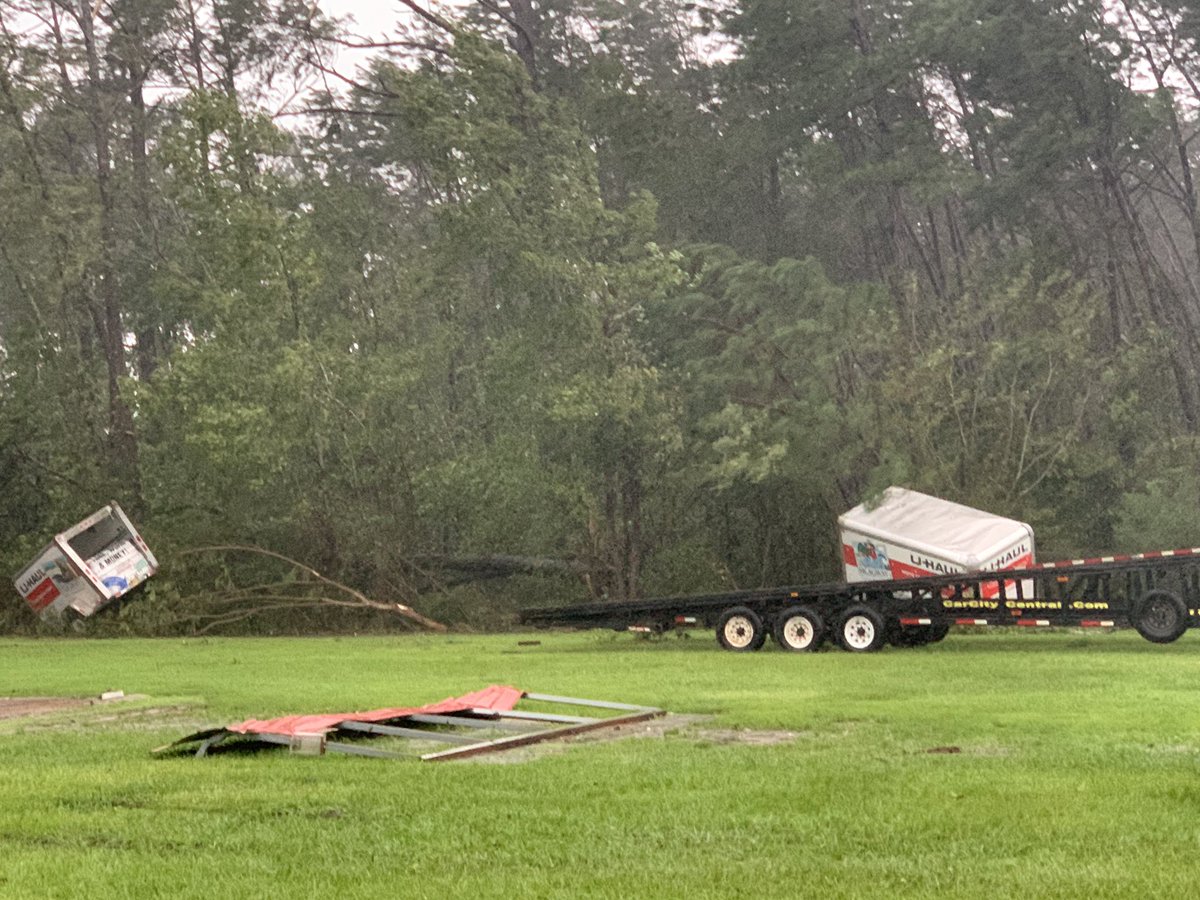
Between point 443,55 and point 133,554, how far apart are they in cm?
1526

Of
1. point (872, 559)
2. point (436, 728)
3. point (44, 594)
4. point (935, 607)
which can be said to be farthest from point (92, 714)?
point (44, 594)

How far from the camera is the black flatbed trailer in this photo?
2377 cm

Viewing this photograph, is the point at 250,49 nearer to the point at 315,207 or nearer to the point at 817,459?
the point at 315,207

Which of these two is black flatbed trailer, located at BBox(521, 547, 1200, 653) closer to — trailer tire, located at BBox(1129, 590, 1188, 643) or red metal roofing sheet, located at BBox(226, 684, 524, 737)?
trailer tire, located at BBox(1129, 590, 1188, 643)

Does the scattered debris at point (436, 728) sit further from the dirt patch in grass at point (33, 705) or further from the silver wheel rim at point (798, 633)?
the silver wheel rim at point (798, 633)

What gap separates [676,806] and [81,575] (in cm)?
2656

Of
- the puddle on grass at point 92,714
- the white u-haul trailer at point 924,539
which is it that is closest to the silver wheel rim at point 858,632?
the white u-haul trailer at point 924,539

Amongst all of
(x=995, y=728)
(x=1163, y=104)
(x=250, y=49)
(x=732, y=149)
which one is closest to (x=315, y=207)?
(x=250, y=49)

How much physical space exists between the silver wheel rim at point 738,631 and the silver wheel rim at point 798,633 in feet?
1.75

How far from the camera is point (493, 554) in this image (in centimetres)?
3928

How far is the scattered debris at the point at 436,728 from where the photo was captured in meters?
11.6

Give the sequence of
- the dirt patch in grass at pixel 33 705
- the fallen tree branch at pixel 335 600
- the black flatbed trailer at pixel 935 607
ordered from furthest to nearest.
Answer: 1. the fallen tree branch at pixel 335 600
2. the black flatbed trailer at pixel 935 607
3. the dirt patch in grass at pixel 33 705

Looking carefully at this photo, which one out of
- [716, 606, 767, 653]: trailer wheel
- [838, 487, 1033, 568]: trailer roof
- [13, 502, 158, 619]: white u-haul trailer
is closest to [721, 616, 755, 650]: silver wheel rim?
[716, 606, 767, 653]: trailer wheel

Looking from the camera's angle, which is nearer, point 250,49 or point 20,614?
point 20,614
